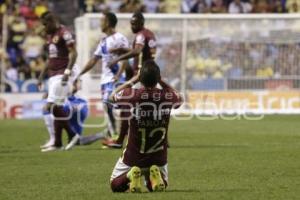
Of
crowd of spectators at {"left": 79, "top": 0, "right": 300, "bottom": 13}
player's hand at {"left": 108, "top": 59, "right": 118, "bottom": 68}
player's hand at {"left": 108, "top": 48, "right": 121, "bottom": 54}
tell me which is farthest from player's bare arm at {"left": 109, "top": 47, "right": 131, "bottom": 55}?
crowd of spectators at {"left": 79, "top": 0, "right": 300, "bottom": 13}

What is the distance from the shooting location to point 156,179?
10016 millimetres

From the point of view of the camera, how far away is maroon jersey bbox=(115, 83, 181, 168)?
1009cm

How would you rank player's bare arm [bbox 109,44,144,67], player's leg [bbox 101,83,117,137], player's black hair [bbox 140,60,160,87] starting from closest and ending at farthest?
player's black hair [bbox 140,60,160,87]
player's bare arm [bbox 109,44,144,67]
player's leg [bbox 101,83,117,137]

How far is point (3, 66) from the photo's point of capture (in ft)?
95.0

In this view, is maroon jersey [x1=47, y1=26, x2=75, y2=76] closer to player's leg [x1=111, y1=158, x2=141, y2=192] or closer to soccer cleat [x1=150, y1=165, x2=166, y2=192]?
player's leg [x1=111, y1=158, x2=141, y2=192]

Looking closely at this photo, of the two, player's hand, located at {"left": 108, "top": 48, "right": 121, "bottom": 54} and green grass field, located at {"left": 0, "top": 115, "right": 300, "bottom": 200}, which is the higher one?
player's hand, located at {"left": 108, "top": 48, "right": 121, "bottom": 54}

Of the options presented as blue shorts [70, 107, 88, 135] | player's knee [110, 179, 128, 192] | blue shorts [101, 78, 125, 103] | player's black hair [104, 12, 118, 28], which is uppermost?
player's black hair [104, 12, 118, 28]

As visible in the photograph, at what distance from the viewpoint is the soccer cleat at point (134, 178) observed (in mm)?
9953

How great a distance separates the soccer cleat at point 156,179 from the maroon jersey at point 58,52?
6.26 m

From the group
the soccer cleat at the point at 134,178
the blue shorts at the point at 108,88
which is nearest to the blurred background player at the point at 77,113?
the blue shorts at the point at 108,88

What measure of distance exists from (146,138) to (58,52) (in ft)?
20.5

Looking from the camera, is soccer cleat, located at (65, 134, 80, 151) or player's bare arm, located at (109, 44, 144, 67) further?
soccer cleat, located at (65, 134, 80, 151)

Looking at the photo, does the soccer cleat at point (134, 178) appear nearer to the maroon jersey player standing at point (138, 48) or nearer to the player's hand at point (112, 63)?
the maroon jersey player standing at point (138, 48)

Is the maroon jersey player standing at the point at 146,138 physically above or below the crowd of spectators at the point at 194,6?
below
